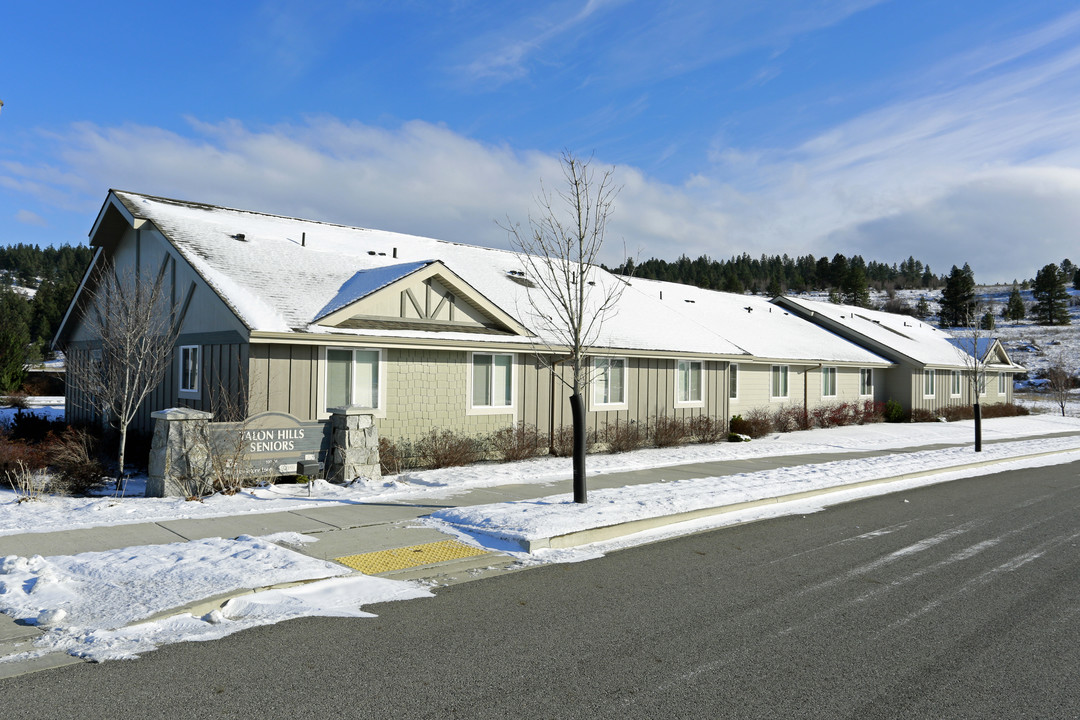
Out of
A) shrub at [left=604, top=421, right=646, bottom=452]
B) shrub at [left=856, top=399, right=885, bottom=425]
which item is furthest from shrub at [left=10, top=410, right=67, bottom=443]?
shrub at [left=856, top=399, right=885, bottom=425]

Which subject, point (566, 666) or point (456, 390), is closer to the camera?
point (566, 666)

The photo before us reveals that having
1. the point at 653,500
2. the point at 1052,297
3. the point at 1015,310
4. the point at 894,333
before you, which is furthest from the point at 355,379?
the point at 1015,310

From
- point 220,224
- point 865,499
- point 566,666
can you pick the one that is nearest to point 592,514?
point 566,666

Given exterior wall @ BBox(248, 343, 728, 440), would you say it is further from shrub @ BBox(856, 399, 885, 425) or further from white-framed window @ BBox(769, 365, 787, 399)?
shrub @ BBox(856, 399, 885, 425)

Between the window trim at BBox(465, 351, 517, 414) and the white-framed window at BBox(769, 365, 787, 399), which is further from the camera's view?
the white-framed window at BBox(769, 365, 787, 399)

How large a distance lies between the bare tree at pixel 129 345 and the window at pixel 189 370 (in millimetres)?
328

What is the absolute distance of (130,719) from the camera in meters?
4.30

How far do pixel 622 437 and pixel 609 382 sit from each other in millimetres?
1578

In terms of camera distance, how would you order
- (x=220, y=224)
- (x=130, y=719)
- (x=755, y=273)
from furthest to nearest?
(x=755, y=273) < (x=220, y=224) < (x=130, y=719)

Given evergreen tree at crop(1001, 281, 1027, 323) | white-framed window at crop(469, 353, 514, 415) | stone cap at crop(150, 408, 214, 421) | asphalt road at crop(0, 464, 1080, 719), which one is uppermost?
evergreen tree at crop(1001, 281, 1027, 323)

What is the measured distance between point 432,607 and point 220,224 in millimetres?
14841

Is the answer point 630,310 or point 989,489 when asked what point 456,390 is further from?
point 989,489

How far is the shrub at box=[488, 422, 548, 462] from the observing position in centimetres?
1673

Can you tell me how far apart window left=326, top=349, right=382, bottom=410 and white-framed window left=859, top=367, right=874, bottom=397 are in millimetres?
25107
